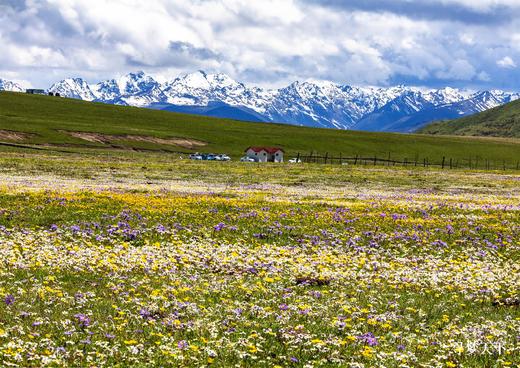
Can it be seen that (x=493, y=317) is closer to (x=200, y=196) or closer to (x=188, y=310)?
(x=188, y=310)

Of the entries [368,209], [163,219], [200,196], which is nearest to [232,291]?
[163,219]

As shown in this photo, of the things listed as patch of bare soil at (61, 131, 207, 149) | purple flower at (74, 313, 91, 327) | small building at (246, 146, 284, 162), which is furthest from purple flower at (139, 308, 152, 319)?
patch of bare soil at (61, 131, 207, 149)

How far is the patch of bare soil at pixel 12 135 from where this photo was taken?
14550 cm

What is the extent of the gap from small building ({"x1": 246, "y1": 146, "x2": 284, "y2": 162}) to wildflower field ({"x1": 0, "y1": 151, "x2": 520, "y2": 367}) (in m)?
128

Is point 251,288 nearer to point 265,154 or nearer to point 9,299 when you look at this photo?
point 9,299

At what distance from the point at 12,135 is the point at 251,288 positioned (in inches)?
5937

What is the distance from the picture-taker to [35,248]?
20.7 metres

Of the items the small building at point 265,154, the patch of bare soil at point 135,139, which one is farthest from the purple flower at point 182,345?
the patch of bare soil at point 135,139

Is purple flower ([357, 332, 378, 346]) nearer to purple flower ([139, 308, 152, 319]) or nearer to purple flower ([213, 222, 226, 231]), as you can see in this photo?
purple flower ([139, 308, 152, 319])

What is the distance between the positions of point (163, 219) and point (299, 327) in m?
17.6

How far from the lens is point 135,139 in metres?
176

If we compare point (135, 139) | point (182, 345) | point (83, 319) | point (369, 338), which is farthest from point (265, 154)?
point (182, 345)

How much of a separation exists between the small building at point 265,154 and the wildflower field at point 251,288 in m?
128

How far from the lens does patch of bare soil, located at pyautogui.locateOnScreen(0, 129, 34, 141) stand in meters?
146
